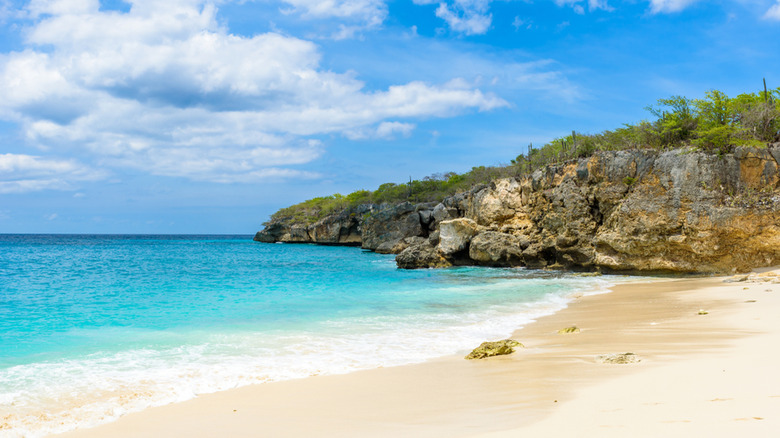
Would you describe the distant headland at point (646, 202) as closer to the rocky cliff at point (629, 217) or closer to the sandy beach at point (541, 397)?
the rocky cliff at point (629, 217)

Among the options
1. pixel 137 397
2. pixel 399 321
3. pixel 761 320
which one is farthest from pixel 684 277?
pixel 137 397

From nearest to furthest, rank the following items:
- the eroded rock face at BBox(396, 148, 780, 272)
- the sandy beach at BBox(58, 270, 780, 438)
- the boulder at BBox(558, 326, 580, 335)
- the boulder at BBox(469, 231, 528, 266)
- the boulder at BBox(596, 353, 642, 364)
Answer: the sandy beach at BBox(58, 270, 780, 438)
the boulder at BBox(596, 353, 642, 364)
the boulder at BBox(558, 326, 580, 335)
the eroded rock face at BBox(396, 148, 780, 272)
the boulder at BBox(469, 231, 528, 266)

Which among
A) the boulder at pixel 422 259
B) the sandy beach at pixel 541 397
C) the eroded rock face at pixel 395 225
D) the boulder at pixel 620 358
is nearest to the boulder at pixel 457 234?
the boulder at pixel 422 259

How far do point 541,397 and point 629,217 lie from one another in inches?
782

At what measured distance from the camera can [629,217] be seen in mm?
21922

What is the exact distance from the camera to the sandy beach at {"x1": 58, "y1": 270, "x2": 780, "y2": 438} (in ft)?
12.2

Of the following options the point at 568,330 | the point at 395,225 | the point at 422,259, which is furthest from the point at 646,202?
the point at 395,225

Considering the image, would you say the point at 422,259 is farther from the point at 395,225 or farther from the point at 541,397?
the point at 541,397

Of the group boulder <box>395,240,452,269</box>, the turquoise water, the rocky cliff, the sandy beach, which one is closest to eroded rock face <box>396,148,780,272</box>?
the rocky cliff

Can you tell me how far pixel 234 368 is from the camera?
7246 mm

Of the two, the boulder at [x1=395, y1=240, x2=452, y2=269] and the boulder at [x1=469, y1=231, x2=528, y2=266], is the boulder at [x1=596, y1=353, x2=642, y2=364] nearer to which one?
the boulder at [x1=469, y1=231, x2=528, y2=266]

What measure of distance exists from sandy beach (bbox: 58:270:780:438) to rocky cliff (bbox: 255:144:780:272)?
43.8 feet

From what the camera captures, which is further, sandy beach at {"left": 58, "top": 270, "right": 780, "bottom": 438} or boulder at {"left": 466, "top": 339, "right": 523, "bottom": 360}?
boulder at {"left": 466, "top": 339, "right": 523, "bottom": 360}

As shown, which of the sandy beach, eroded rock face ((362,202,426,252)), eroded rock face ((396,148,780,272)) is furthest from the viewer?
eroded rock face ((362,202,426,252))
